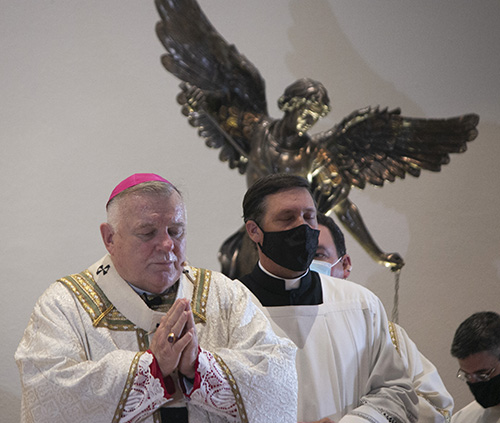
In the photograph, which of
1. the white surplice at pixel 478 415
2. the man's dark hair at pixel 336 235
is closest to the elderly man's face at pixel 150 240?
the man's dark hair at pixel 336 235

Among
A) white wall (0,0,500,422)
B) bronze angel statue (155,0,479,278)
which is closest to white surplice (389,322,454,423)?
bronze angel statue (155,0,479,278)

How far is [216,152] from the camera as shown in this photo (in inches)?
300

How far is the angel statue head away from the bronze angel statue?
0.04ft

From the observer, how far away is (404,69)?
26.6 feet

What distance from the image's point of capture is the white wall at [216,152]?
6.65 meters

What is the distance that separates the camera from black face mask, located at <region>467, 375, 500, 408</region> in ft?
11.7

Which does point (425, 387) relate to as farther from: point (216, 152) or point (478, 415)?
point (216, 152)

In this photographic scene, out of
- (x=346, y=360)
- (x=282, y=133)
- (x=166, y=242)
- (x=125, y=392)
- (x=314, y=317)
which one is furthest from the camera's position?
(x=282, y=133)

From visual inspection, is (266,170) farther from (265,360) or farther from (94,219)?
(265,360)

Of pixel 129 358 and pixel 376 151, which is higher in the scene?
pixel 376 151

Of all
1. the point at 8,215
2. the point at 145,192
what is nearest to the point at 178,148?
the point at 8,215

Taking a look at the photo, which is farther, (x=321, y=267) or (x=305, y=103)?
(x=305, y=103)

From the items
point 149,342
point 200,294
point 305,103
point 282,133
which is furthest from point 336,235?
point 282,133

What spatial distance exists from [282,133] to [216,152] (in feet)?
6.21
